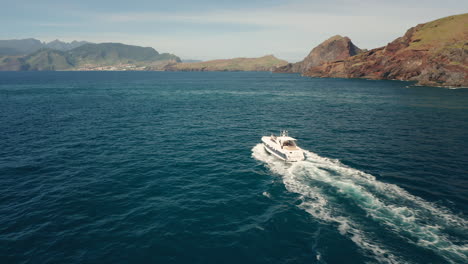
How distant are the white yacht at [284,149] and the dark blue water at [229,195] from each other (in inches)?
53.6

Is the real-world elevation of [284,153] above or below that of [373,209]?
above

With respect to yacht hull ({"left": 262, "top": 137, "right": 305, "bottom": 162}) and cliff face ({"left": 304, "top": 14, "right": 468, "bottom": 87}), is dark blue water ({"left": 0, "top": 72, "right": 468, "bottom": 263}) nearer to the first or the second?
yacht hull ({"left": 262, "top": 137, "right": 305, "bottom": 162})

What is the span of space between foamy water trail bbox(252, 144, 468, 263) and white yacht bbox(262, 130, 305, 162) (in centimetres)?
148

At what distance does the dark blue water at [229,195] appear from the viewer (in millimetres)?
19938

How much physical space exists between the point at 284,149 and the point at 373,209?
15770 millimetres

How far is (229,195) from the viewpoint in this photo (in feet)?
94.7

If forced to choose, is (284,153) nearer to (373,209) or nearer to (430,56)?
(373,209)

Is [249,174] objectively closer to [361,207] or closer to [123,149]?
[361,207]

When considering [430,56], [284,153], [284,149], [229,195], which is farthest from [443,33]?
[229,195]

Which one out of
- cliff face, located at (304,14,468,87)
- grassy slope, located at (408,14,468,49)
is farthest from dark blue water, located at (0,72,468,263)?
grassy slope, located at (408,14,468,49)

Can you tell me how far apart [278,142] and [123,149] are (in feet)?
93.6

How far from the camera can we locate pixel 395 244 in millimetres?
19828

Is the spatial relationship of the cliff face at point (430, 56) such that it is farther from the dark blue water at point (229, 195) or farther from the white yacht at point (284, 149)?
the white yacht at point (284, 149)

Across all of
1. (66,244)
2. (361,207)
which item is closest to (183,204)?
(66,244)
